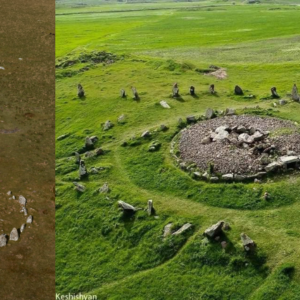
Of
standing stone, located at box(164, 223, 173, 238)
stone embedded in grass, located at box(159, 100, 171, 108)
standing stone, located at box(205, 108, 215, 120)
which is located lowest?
standing stone, located at box(164, 223, 173, 238)

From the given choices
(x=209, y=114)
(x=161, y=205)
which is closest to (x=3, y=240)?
(x=161, y=205)

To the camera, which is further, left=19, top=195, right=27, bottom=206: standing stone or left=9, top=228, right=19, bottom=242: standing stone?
left=19, top=195, right=27, bottom=206: standing stone

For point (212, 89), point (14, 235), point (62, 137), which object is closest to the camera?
point (14, 235)

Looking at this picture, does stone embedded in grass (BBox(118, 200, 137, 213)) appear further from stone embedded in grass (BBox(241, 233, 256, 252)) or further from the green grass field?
stone embedded in grass (BBox(241, 233, 256, 252))

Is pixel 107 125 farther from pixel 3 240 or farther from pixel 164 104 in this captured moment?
pixel 3 240

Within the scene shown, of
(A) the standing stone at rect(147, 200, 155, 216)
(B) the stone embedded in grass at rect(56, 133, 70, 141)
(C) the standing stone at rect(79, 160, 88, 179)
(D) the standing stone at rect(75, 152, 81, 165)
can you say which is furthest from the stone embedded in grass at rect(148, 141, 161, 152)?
(B) the stone embedded in grass at rect(56, 133, 70, 141)

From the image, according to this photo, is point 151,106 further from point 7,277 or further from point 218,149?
point 7,277

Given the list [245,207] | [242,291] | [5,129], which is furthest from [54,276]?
[5,129]
